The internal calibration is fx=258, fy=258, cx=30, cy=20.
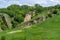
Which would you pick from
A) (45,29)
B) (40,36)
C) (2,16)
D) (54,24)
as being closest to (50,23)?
(54,24)

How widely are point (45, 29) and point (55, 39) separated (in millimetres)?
8543

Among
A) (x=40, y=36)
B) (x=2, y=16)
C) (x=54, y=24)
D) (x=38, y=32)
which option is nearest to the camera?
(x=40, y=36)

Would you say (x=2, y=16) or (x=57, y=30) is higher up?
(x=57, y=30)

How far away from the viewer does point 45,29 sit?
43250mm

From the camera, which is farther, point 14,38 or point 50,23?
point 50,23

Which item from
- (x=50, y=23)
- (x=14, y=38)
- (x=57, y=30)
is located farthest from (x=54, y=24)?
(x=14, y=38)

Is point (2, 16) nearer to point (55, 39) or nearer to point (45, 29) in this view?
point (45, 29)

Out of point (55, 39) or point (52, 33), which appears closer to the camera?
point (55, 39)

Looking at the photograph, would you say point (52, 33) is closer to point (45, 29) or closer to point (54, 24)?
point (45, 29)

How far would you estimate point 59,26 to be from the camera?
44281 mm

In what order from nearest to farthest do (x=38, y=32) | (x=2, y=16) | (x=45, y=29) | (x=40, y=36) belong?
(x=40, y=36) < (x=38, y=32) < (x=45, y=29) < (x=2, y=16)

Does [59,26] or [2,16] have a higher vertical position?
[59,26]

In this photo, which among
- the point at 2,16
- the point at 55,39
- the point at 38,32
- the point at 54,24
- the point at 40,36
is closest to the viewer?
the point at 55,39

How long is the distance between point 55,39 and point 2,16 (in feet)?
165
